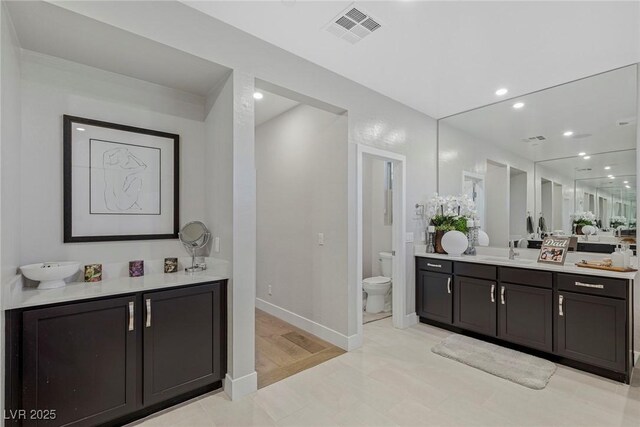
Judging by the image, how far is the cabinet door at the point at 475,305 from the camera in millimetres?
3252

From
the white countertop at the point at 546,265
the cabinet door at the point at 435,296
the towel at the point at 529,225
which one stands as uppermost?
the towel at the point at 529,225

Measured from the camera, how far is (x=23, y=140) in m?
2.02

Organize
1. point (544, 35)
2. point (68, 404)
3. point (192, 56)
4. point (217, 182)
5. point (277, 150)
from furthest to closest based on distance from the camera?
point (277, 150), point (217, 182), point (544, 35), point (192, 56), point (68, 404)

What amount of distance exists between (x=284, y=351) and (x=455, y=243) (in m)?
2.28

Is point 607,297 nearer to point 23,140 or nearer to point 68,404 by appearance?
point 68,404

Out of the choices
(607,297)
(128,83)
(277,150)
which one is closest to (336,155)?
(277,150)

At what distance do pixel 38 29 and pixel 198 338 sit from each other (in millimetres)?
2215

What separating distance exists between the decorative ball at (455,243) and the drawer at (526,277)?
532mm

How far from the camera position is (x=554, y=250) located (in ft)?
10.1

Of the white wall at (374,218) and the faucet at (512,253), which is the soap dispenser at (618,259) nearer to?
the faucet at (512,253)

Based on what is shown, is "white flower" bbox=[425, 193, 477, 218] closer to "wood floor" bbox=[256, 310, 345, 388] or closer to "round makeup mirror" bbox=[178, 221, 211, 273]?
"wood floor" bbox=[256, 310, 345, 388]

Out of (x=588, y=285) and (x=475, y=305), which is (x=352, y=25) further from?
(x=475, y=305)

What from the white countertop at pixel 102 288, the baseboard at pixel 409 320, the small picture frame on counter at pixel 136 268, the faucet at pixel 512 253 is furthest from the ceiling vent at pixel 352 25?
the baseboard at pixel 409 320

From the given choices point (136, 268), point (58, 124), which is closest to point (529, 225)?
point (136, 268)
